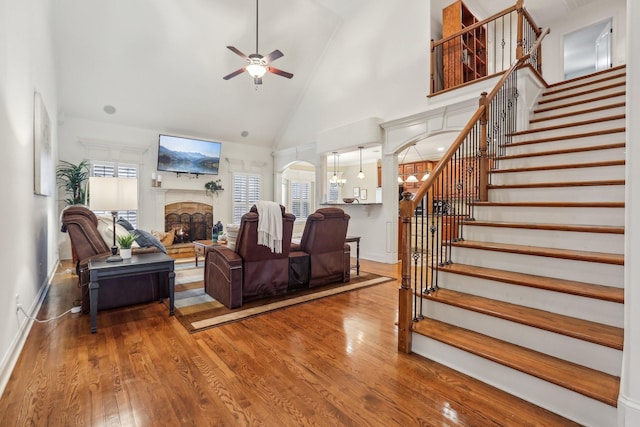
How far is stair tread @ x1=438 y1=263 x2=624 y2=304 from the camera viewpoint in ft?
6.31

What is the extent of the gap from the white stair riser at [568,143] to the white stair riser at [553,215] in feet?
3.60

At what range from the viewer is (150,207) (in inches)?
289

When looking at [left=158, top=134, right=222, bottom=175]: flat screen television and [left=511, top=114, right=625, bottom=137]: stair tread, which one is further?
[left=158, top=134, right=222, bottom=175]: flat screen television

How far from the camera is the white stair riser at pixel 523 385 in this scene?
5.14 ft

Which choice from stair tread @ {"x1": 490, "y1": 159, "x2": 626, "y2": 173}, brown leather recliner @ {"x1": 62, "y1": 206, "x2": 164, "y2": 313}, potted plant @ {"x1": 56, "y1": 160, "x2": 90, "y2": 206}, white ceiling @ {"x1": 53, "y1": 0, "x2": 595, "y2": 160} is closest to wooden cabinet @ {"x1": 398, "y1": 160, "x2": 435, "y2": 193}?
white ceiling @ {"x1": 53, "y1": 0, "x2": 595, "y2": 160}

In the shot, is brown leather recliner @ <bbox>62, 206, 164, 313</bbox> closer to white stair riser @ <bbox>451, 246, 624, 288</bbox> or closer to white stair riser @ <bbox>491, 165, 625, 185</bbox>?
white stair riser @ <bbox>451, 246, 624, 288</bbox>

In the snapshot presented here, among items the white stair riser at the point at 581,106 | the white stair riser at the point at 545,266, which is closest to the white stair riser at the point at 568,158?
the white stair riser at the point at 581,106

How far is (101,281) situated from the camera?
3.25 m

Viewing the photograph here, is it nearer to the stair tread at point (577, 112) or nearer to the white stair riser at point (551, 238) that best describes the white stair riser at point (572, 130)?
the stair tread at point (577, 112)

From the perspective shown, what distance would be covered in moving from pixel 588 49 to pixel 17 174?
10123 millimetres

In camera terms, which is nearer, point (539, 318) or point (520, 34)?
point (539, 318)

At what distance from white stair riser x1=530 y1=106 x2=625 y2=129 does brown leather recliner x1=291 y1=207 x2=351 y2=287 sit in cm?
289

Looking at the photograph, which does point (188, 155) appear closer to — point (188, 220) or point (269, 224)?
point (188, 220)

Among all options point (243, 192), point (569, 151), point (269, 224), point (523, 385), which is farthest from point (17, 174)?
point (243, 192)
